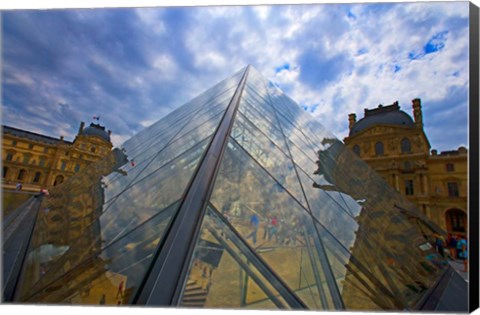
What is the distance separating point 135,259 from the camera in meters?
1.56

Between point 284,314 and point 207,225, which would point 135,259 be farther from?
point 284,314

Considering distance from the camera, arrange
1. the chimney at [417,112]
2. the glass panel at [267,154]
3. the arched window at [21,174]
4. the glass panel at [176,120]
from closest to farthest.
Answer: the glass panel at [267,154], the glass panel at [176,120], the chimney at [417,112], the arched window at [21,174]

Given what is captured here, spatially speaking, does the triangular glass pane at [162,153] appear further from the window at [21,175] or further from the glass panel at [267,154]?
the window at [21,175]

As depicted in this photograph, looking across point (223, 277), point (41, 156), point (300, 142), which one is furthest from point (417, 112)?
point (41, 156)

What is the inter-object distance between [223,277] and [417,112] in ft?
159

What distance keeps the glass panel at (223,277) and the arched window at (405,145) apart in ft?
134

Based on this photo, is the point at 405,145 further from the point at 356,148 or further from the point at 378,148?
the point at 356,148

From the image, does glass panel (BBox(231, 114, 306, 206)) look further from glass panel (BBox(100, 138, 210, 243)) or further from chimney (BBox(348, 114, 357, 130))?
chimney (BBox(348, 114, 357, 130))

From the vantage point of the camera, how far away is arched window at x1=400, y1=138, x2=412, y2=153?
109 feet

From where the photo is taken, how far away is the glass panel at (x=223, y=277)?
1.45 metres

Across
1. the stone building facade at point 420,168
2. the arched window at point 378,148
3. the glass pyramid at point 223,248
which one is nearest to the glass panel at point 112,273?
the glass pyramid at point 223,248

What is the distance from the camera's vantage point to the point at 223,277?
5.00 ft

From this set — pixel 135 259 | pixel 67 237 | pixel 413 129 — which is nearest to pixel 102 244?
pixel 135 259

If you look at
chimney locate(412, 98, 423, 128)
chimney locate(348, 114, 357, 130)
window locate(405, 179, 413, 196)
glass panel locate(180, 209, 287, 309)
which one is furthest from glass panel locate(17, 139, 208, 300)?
chimney locate(348, 114, 357, 130)
